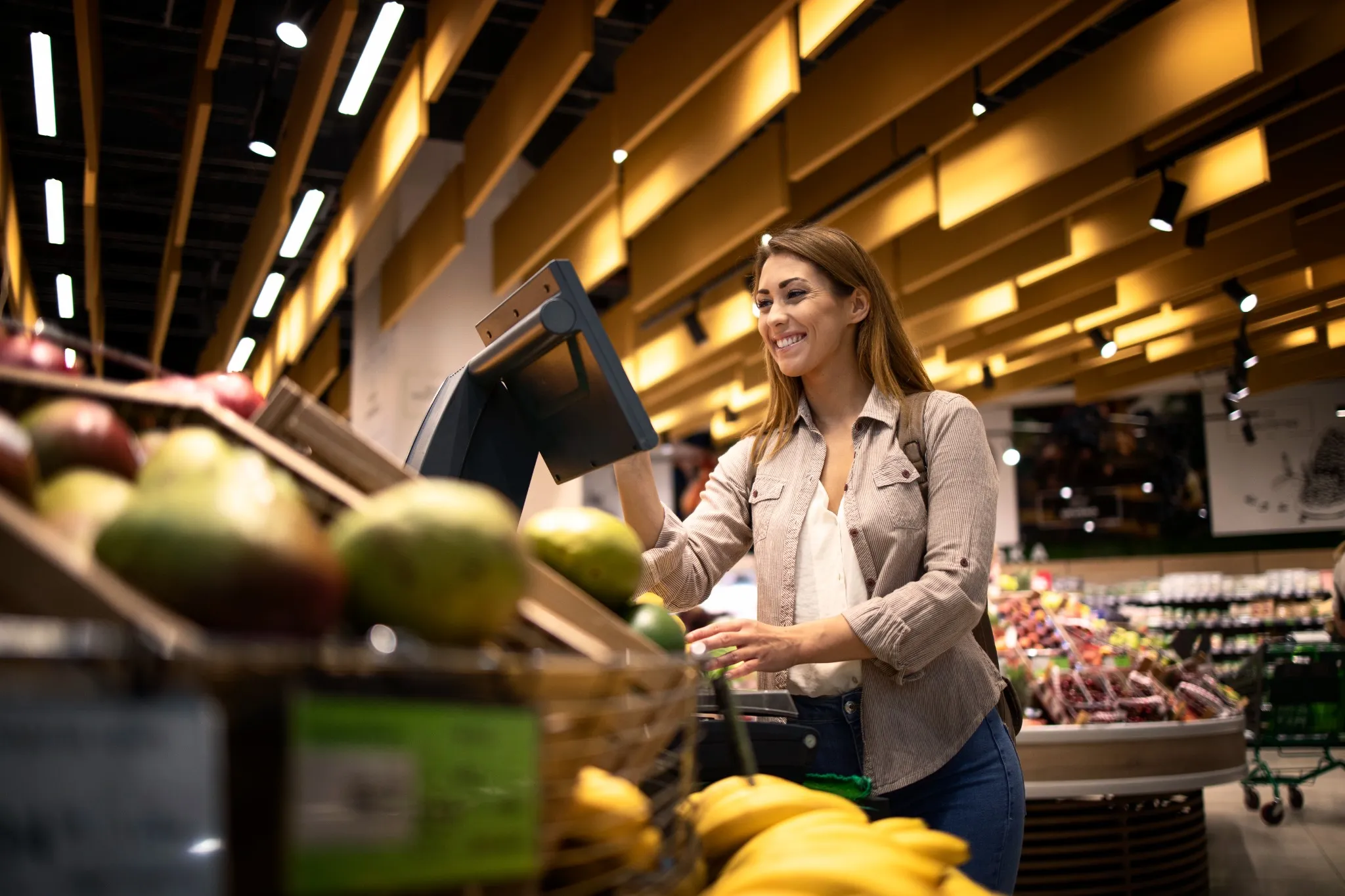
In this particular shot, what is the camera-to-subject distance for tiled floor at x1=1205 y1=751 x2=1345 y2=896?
518 cm

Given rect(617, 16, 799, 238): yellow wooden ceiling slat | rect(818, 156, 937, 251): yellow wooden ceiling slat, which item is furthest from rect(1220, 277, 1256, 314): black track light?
rect(617, 16, 799, 238): yellow wooden ceiling slat

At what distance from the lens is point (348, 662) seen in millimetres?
522

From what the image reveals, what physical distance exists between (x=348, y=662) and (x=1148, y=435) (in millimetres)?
16264

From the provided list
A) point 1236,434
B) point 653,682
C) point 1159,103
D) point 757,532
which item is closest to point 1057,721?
point 1159,103

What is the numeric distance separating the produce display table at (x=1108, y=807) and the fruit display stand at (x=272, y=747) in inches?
156

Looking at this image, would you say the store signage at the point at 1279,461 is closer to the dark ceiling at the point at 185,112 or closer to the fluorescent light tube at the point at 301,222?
the dark ceiling at the point at 185,112

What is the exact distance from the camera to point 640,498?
1.87 meters

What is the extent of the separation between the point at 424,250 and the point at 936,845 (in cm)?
690

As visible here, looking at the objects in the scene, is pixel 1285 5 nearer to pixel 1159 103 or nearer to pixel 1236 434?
pixel 1159 103

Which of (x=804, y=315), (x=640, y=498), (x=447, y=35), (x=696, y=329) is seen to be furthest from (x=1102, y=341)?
(x=640, y=498)

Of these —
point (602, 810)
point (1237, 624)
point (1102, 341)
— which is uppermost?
point (1102, 341)

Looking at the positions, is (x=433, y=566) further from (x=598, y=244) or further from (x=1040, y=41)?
(x=598, y=244)

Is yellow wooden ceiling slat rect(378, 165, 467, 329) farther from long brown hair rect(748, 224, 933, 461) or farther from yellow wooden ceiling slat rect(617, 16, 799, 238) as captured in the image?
long brown hair rect(748, 224, 933, 461)

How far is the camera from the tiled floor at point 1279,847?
518cm
